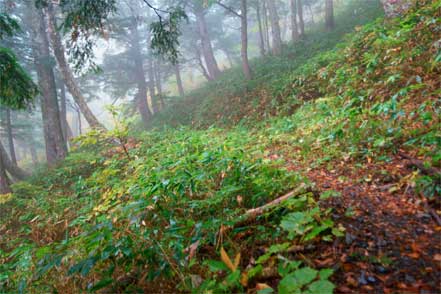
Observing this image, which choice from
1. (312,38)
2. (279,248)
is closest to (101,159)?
(279,248)

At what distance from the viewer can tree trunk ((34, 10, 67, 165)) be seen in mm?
11719

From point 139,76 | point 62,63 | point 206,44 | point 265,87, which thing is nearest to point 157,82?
point 139,76

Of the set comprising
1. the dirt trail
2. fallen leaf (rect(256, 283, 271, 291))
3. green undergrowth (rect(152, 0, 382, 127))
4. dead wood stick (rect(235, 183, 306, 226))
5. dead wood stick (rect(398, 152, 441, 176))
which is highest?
green undergrowth (rect(152, 0, 382, 127))

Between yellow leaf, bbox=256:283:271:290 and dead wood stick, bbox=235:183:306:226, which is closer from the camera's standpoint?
yellow leaf, bbox=256:283:271:290

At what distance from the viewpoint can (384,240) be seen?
86.4 inches

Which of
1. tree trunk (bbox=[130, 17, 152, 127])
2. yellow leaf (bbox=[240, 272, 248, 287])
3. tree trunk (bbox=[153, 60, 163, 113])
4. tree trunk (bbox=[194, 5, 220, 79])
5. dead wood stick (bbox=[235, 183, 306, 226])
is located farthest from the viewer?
tree trunk (bbox=[130, 17, 152, 127])

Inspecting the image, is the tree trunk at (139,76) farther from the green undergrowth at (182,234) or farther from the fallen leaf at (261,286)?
the fallen leaf at (261,286)

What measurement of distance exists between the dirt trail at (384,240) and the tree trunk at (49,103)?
11973 millimetres

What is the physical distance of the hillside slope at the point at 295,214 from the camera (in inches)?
80.2

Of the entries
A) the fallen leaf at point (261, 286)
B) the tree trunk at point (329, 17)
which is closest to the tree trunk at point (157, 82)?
the tree trunk at point (329, 17)

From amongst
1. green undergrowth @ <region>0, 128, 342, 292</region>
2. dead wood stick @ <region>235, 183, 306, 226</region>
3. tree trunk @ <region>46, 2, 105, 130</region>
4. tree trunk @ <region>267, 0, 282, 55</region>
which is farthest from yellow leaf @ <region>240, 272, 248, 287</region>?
tree trunk @ <region>267, 0, 282, 55</region>

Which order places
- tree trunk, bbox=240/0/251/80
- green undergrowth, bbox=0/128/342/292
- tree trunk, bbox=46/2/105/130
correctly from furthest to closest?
tree trunk, bbox=240/0/251/80 < tree trunk, bbox=46/2/105/130 < green undergrowth, bbox=0/128/342/292

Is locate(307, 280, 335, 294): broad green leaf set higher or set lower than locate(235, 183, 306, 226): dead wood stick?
lower

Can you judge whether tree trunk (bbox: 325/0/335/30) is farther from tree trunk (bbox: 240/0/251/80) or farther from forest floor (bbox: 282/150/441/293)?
forest floor (bbox: 282/150/441/293)
